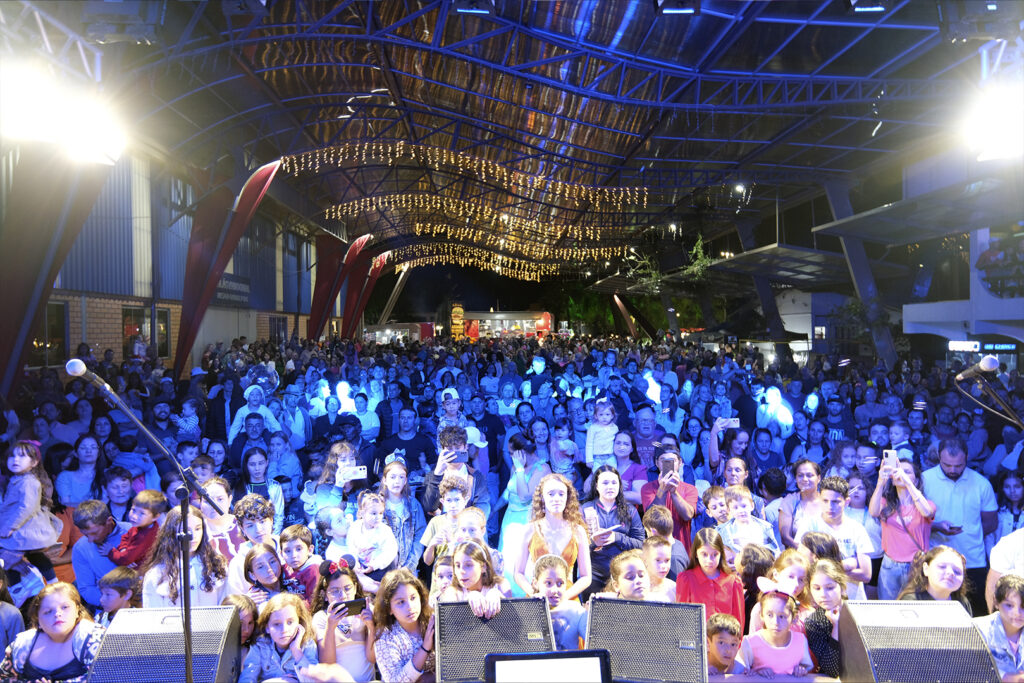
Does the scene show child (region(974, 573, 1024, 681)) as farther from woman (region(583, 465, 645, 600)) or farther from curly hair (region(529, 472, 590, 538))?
curly hair (region(529, 472, 590, 538))

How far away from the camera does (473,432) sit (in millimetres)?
6598

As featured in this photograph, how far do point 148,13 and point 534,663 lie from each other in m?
6.07

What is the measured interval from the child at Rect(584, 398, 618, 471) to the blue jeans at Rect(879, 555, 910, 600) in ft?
7.39

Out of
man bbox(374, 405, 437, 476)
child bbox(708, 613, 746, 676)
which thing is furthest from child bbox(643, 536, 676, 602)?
man bbox(374, 405, 437, 476)

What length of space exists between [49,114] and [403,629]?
5.04m

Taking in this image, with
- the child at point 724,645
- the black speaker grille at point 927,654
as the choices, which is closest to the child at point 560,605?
the child at point 724,645

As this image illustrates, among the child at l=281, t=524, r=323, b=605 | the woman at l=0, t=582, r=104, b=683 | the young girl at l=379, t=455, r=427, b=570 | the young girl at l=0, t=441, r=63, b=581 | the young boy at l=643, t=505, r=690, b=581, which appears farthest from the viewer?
the young girl at l=379, t=455, r=427, b=570

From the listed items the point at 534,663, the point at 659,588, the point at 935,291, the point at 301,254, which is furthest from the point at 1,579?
the point at 301,254

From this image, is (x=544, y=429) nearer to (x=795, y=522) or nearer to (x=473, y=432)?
(x=473, y=432)

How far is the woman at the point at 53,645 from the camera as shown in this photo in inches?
125

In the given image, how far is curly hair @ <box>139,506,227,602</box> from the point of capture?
384cm

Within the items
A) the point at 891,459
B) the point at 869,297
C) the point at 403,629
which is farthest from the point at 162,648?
the point at 869,297

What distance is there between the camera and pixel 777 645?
331cm

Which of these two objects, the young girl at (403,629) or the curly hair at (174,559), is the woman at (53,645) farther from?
the young girl at (403,629)
